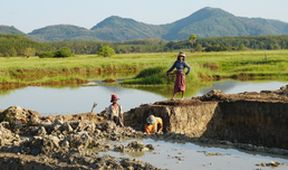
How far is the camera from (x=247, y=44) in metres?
140

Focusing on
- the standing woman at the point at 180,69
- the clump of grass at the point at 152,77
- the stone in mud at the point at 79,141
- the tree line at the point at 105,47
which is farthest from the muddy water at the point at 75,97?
the tree line at the point at 105,47

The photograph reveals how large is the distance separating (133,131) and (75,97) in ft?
42.9

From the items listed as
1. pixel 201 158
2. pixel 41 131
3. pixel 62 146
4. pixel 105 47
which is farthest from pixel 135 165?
pixel 105 47

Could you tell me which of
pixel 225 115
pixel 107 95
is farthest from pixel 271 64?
pixel 225 115

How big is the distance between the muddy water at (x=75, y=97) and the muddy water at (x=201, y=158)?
9.39 metres

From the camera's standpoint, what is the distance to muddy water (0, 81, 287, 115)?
1996 centimetres

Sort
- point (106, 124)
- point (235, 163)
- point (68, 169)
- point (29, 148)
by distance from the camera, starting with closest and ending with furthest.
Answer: point (68, 169), point (235, 163), point (29, 148), point (106, 124)

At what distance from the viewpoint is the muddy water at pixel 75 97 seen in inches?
786

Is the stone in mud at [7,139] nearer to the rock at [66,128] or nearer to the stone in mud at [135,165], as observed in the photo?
the rock at [66,128]

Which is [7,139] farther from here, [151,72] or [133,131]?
[151,72]

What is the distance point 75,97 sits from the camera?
23688mm

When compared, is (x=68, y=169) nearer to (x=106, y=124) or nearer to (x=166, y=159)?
(x=166, y=159)

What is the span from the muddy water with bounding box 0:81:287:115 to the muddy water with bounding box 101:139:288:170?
939cm

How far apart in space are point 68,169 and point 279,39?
135 m
